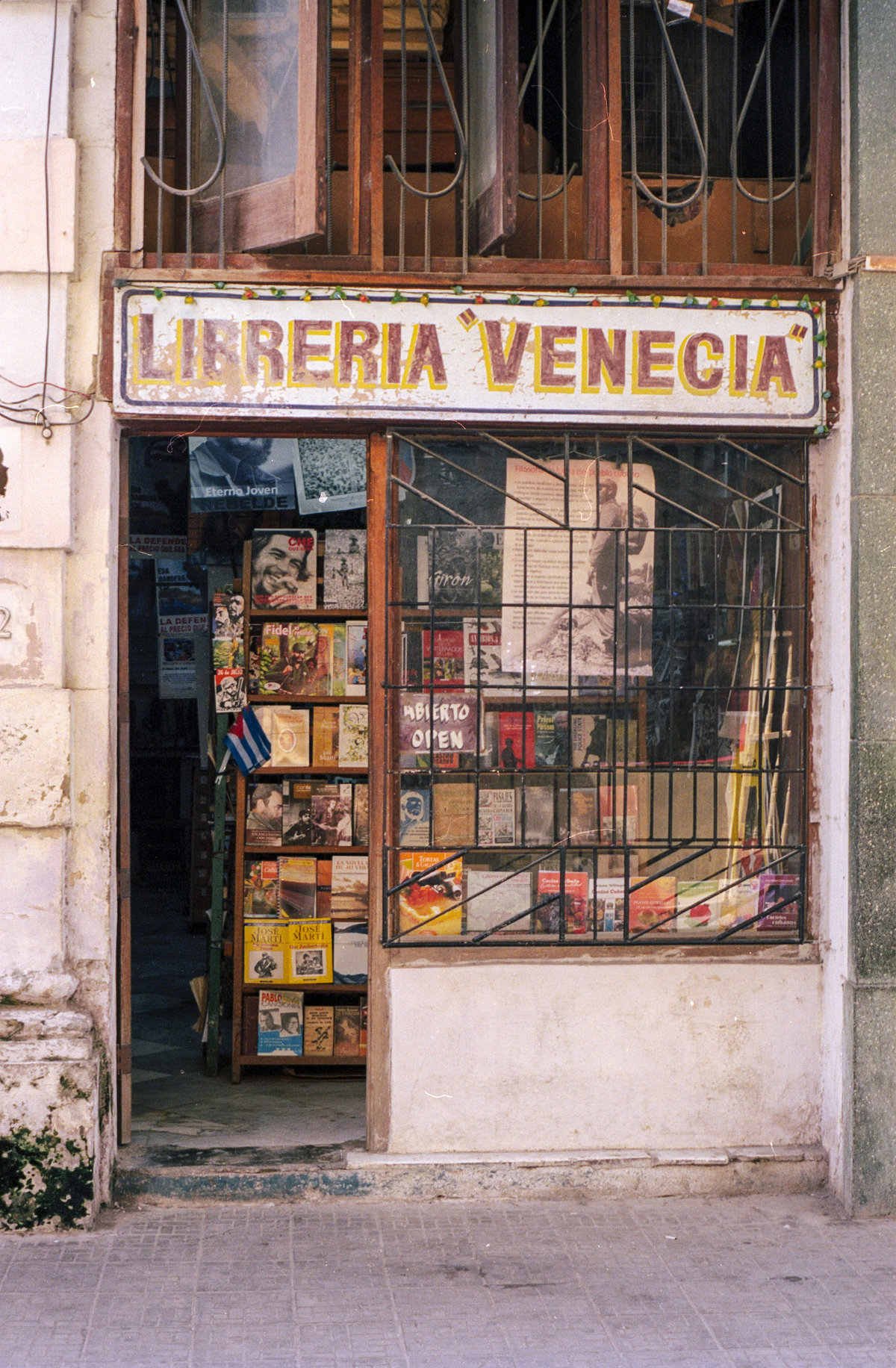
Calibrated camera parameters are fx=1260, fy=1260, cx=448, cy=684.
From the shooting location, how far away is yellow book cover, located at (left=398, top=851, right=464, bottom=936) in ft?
16.8

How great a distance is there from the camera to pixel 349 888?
6348mm

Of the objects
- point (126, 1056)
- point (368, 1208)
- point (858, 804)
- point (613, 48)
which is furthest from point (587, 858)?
point (613, 48)

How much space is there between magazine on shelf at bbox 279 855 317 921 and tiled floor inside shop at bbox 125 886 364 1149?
0.81 meters

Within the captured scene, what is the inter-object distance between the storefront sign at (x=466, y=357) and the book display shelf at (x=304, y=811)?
1.44 meters

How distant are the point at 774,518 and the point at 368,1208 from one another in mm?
3251

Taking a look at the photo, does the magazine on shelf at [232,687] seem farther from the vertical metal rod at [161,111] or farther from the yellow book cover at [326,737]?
the vertical metal rod at [161,111]

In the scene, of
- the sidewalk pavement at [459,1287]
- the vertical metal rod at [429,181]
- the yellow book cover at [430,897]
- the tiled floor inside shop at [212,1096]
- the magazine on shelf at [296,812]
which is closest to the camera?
the sidewalk pavement at [459,1287]

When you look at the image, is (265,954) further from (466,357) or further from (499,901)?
(466,357)

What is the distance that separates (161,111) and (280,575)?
2.19m

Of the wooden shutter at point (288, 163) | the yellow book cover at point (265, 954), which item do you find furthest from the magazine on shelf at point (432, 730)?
the wooden shutter at point (288, 163)

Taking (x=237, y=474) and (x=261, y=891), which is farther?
(x=237, y=474)

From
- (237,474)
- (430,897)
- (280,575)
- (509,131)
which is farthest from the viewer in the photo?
(237,474)

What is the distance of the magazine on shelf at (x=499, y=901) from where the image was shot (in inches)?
204

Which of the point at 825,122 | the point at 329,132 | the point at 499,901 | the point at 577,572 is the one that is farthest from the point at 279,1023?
the point at 825,122
